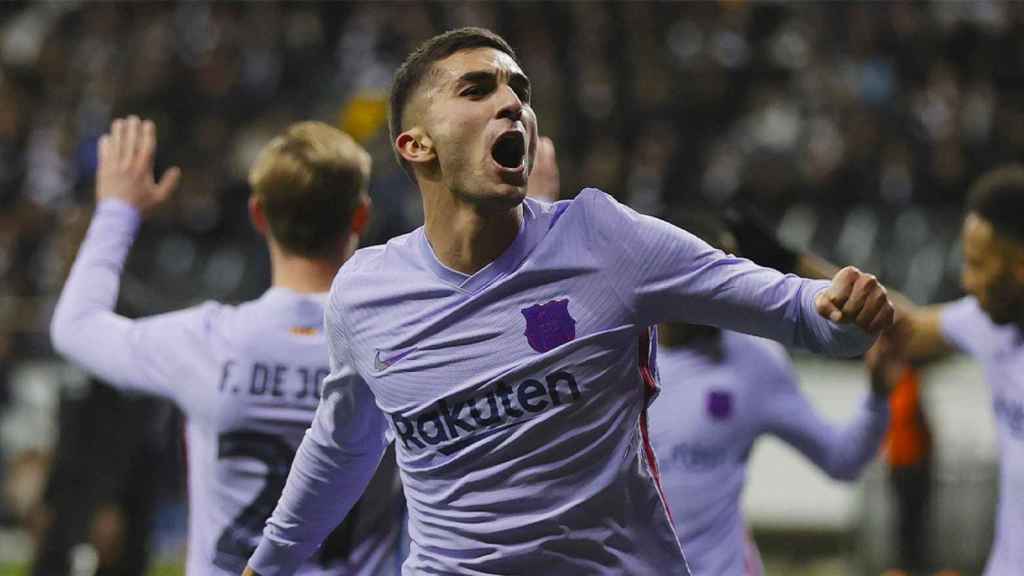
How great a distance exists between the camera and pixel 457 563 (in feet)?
10.2

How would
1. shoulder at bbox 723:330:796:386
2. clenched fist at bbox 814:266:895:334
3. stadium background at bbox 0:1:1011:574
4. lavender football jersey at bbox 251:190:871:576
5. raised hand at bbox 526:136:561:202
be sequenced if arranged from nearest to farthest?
clenched fist at bbox 814:266:895:334 → lavender football jersey at bbox 251:190:871:576 → raised hand at bbox 526:136:561:202 → shoulder at bbox 723:330:796:386 → stadium background at bbox 0:1:1011:574

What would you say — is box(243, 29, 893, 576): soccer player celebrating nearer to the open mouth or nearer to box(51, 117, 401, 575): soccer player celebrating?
the open mouth

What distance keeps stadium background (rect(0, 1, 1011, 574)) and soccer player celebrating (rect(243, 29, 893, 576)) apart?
830cm

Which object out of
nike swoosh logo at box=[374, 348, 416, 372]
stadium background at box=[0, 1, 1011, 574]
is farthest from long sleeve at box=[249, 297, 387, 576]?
stadium background at box=[0, 1, 1011, 574]

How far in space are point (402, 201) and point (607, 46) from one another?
3560 mm

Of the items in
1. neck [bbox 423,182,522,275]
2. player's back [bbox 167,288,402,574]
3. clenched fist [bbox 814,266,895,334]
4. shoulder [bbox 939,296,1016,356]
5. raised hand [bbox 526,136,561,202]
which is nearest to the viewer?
clenched fist [bbox 814,266,895,334]

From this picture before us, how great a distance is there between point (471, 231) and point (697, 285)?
494 millimetres

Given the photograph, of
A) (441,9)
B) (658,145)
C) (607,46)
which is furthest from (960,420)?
(441,9)

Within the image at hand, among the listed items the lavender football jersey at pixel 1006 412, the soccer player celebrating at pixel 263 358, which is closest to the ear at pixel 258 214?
the soccer player celebrating at pixel 263 358

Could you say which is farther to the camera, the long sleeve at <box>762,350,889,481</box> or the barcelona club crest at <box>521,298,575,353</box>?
the long sleeve at <box>762,350,889,481</box>

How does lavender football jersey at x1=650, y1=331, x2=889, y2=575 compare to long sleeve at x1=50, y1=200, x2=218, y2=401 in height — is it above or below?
below

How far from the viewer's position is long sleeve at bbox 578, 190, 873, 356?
2.82m

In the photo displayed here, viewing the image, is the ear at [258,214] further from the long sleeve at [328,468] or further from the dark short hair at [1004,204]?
the dark short hair at [1004,204]

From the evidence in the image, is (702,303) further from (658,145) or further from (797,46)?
(797,46)
